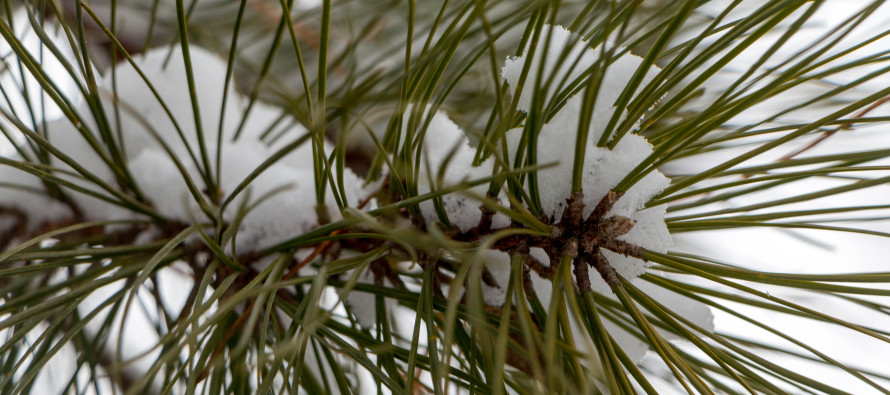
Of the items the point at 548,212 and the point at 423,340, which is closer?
the point at 548,212

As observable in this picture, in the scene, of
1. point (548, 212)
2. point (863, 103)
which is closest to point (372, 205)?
point (548, 212)

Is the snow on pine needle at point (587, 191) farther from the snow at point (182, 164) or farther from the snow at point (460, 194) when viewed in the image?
the snow at point (182, 164)

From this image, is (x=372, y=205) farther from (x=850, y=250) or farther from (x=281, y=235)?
(x=850, y=250)

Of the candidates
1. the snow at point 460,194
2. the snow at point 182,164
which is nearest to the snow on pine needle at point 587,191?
the snow at point 460,194

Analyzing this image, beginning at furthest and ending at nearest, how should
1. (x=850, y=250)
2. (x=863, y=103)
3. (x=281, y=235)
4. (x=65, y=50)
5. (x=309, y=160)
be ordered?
(x=850, y=250), (x=65, y=50), (x=309, y=160), (x=281, y=235), (x=863, y=103)

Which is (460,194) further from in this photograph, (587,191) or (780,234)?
(780,234)

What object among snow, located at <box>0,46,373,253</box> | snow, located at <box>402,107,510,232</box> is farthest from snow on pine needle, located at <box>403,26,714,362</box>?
snow, located at <box>0,46,373,253</box>

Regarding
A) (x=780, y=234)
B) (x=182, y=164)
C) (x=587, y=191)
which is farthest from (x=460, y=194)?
(x=780, y=234)

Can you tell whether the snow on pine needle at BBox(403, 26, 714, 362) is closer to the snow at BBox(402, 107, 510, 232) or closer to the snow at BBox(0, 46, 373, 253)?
the snow at BBox(402, 107, 510, 232)

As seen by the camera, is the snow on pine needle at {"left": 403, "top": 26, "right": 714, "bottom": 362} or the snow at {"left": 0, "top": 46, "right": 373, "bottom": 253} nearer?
the snow on pine needle at {"left": 403, "top": 26, "right": 714, "bottom": 362}
